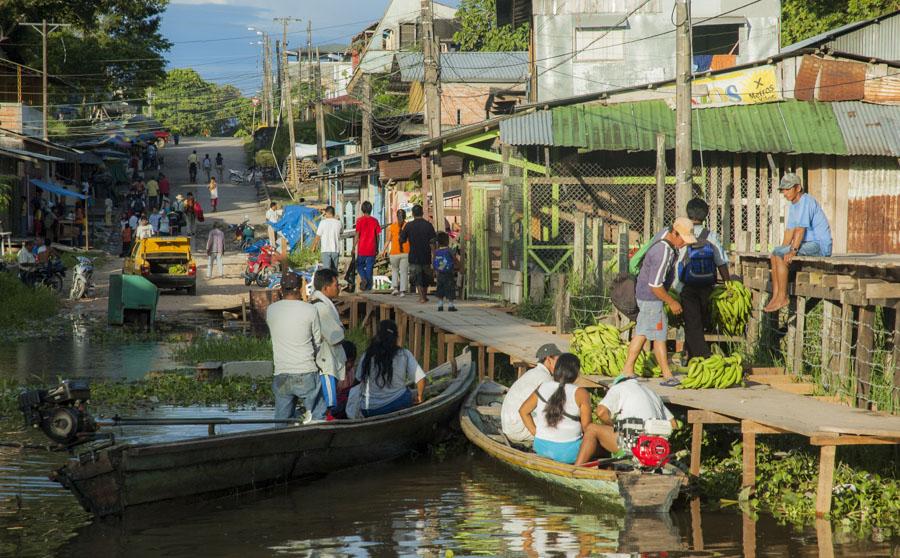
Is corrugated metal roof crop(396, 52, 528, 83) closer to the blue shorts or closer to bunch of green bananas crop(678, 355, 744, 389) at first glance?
bunch of green bananas crop(678, 355, 744, 389)

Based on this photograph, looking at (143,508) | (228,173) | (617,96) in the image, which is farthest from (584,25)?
(228,173)

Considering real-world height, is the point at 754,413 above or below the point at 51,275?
below

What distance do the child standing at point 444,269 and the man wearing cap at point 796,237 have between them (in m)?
7.48

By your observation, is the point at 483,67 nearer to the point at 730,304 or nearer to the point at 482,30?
the point at 482,30

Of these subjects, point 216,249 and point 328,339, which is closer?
point 328,339

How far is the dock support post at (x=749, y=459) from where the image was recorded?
10.2 metres

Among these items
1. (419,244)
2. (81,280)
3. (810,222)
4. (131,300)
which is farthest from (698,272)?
(81,280)

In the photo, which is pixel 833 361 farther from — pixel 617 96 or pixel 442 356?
pixel 617 96

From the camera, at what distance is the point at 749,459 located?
1037cm

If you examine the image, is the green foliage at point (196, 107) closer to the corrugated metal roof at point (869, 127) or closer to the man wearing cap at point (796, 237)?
the corrugated metal roof at point (869, 127)

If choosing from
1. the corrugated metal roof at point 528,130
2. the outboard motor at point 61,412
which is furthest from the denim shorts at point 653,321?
the corrugated metal roof at point 528,130

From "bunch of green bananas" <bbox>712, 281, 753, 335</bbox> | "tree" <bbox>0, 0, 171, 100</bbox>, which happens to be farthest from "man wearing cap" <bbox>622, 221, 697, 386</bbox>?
"tree" <bbox>0, 0, 171, 100</bbox>

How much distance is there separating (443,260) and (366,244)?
3.76 meters

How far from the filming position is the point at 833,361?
11469mm
